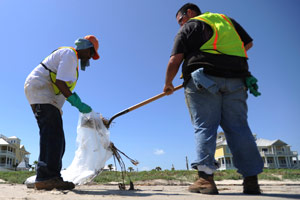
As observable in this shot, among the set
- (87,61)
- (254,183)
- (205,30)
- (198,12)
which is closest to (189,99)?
(205,30)

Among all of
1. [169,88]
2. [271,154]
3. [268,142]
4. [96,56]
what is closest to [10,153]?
[271,154]

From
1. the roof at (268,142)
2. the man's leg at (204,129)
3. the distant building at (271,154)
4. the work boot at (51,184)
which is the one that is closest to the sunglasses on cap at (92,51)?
the man's leg at (204,129)

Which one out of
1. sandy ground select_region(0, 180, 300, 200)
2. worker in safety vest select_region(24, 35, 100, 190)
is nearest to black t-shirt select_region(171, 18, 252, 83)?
sandy ground select_region(0, 180, 300, 200)

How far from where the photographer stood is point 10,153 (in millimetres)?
53062

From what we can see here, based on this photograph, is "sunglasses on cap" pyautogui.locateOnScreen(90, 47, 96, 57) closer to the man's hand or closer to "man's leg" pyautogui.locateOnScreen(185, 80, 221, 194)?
the man's hand

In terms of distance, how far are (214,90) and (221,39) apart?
67cm

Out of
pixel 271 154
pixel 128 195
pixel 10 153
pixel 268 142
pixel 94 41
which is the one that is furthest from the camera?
pixel 10 153

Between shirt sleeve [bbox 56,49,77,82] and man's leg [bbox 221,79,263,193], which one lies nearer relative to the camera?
man's leg [bbox 221,79,263,193]

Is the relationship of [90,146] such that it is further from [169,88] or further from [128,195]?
[169,88]

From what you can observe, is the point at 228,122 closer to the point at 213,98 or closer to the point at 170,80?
the point at 213,98

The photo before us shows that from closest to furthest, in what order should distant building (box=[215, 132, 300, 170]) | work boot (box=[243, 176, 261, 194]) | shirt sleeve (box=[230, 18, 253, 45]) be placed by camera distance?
work boot (box=[243, 176, 261, 194]) → shirt sleeve (box=[230, 18, 253, 45]) → distant building (box=[215, 132, 300, 170])

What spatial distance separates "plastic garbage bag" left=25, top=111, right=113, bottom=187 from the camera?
3111 mm

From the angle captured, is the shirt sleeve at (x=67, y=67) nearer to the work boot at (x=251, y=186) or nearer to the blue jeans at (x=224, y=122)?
the blue jeans at (x=224, y=122)

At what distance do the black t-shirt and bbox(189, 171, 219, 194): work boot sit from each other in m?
1.09
